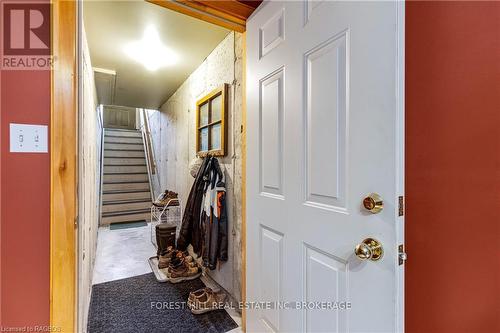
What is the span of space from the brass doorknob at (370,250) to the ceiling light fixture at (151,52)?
2043mm

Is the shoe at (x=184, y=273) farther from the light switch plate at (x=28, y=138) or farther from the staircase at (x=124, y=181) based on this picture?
the staircase at (x=124, y=181)

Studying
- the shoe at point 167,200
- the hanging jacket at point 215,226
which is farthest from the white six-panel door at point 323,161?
the shoe at point 167,200

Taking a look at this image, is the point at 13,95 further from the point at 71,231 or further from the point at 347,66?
the point at 347,66

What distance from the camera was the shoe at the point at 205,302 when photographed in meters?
1.80

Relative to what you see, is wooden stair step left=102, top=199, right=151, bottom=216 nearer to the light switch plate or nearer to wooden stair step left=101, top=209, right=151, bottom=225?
wooden stair step left=101, top=209, right=151, bottom=225

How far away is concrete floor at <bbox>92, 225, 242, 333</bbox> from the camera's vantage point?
239 centimetres

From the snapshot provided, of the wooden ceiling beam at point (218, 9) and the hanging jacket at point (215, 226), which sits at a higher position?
the wooden ceiling beam at point (218, 9)

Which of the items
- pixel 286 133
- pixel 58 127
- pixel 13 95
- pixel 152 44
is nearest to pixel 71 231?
pixel 58 127

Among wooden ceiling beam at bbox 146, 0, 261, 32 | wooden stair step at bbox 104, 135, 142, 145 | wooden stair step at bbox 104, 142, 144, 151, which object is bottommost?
wooden stair step at bbox 104, 142, 144, 151

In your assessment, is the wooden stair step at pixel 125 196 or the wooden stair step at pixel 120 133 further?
the wooden stair step at pixel 120 133

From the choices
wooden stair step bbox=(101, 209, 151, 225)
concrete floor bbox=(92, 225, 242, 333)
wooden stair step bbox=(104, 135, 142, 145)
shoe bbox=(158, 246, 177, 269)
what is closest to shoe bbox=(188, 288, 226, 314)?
concrete floor bbox=(92, 225, 242, 333)

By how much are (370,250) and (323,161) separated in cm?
33

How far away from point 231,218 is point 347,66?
1504mm

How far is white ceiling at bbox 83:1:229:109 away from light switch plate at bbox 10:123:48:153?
1.17 metres
